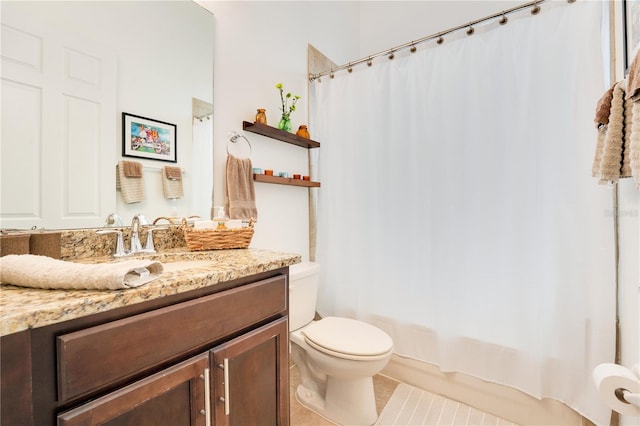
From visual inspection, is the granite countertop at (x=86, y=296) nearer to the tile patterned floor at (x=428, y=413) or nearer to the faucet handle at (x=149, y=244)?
the faucet handle at (x=149, y=244)

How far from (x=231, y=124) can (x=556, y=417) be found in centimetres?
220

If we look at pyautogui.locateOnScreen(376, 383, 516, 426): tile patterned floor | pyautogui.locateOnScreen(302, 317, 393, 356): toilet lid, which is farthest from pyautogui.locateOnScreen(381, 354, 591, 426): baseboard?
pyautogui.locateOnScreen(302, 317, 393, 356): toilet lid

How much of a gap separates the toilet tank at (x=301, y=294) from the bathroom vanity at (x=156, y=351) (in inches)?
21.0

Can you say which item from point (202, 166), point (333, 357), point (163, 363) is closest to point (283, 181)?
point (202, 166)

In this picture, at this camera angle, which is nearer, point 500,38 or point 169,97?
point 169,97

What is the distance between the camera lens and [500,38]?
149 cm

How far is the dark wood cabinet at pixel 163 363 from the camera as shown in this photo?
0.52 meters

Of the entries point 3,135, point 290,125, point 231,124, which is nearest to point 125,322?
point 3,135

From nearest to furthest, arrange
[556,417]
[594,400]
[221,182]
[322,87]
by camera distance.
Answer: [594,400] → [556,417] → [221,182] → [322,87]

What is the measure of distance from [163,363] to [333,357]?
857 mm

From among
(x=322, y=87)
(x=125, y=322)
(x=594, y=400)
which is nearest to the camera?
(x=125, y=322)

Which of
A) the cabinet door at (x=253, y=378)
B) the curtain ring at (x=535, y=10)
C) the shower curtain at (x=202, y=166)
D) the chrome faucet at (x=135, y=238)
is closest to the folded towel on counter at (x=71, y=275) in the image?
the cabinet door at (x=253, y=378)

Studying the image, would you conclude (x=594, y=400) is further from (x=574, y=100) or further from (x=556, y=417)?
(x=574, y=100)

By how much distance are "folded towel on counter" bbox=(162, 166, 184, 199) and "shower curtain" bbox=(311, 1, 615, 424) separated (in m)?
1.01
